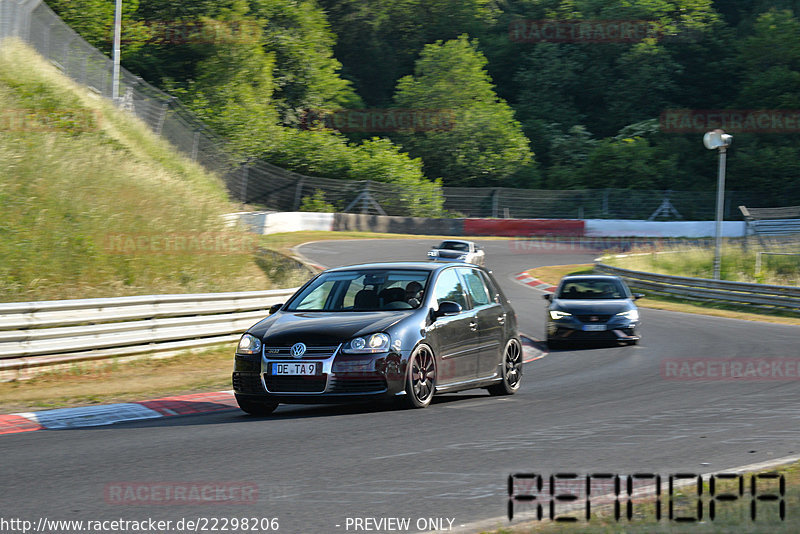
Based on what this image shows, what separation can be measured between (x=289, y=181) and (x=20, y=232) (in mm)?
35135

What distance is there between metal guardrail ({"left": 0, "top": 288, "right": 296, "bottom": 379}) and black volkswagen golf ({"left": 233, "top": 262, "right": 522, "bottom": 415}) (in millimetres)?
3845

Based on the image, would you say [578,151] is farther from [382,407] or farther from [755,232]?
[382,407]

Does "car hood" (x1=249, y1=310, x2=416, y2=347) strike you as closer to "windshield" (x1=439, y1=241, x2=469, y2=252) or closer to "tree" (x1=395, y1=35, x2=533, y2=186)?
"windshield" (x1=439, y1=241, x2=469, y2=252)

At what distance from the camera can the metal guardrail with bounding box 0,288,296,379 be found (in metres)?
12.1

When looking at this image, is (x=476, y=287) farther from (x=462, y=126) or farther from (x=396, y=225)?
(x=462, y=126)

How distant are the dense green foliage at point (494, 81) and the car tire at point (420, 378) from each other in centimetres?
4516

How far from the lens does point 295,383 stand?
9.15 meters

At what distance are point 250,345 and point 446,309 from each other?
2076 mm

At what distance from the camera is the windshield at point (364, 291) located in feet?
33.3

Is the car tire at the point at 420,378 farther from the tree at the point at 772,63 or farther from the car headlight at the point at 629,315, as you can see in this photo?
the tree at the point at 772,63

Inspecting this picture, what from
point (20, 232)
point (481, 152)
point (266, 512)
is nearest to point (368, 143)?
point (481, 152)

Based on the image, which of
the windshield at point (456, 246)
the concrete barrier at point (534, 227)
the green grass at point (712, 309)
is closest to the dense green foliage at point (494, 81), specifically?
the concrete barrier at point (534, 227)

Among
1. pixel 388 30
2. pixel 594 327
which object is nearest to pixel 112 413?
pixel 594 327

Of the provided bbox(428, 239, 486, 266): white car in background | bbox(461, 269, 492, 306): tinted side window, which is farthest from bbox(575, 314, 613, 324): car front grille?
bbox(428, 239, 486, 266): white car in background
